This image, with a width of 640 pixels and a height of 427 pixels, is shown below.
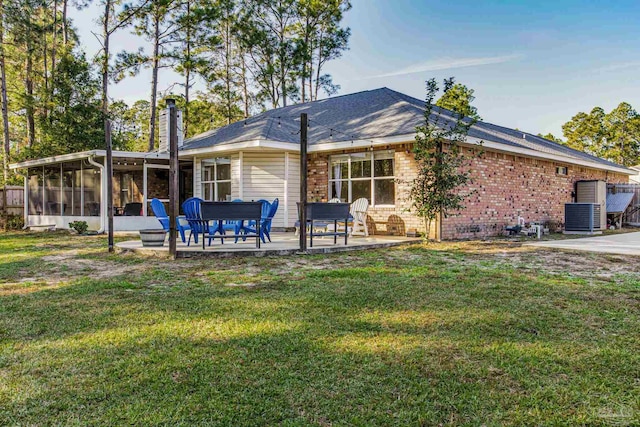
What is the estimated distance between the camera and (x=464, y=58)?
18422 mm

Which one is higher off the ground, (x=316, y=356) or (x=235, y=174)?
(x=235, y=174)

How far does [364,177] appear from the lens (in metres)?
11.3

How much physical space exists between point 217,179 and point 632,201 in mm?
15936

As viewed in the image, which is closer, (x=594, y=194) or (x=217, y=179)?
(x=217, y=179)

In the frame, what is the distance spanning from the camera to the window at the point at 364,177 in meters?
10.8

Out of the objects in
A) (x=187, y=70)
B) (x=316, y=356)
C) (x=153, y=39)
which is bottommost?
(x=316, y=356)

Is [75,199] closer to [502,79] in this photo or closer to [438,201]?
[438,201]

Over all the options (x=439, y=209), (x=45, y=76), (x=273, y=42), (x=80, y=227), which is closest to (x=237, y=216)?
(x=439, y=209)

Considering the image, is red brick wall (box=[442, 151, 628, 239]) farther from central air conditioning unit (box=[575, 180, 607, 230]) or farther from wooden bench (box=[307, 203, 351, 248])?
wooden bench (box=[307, 203, 351, 248])

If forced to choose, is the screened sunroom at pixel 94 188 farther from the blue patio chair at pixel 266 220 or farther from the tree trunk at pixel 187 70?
the blue patio chair at pixel 266 220

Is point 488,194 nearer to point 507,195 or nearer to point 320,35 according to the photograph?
point 507,195

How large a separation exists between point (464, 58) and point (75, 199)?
53.5 feet

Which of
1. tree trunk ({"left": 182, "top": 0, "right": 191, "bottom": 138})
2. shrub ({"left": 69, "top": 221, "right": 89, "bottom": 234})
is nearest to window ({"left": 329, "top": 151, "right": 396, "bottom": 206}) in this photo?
shrub ({"left": 69, "top": 221, "right": 89, "bottom": 234})

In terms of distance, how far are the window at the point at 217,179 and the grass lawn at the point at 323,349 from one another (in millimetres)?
7273
